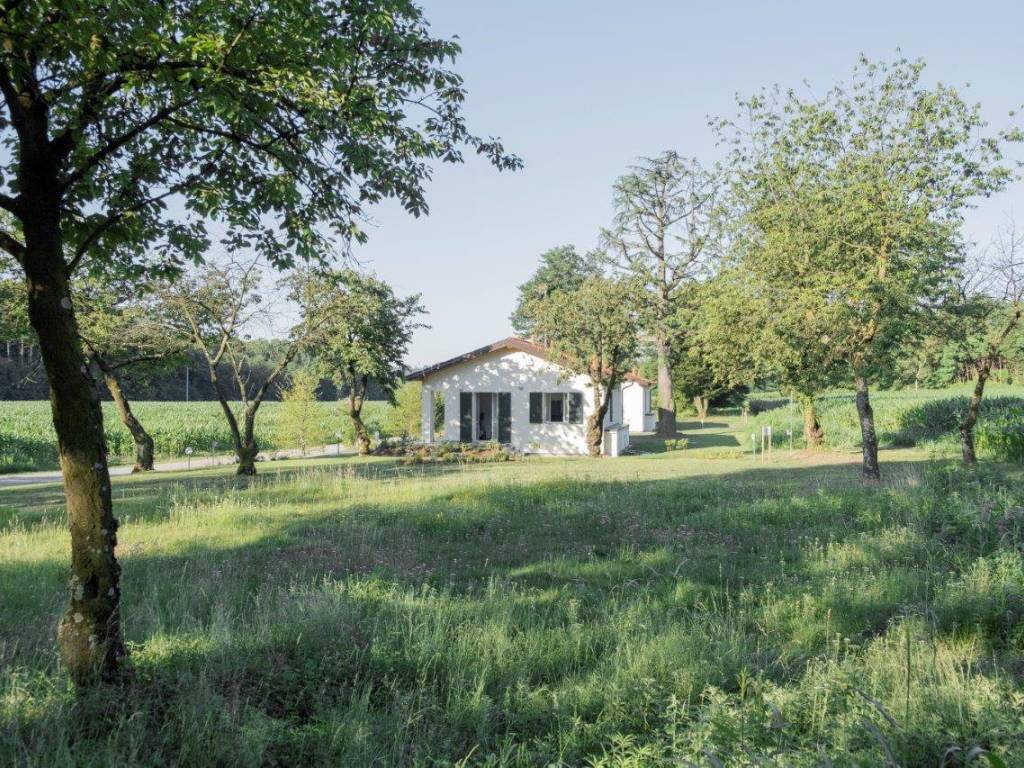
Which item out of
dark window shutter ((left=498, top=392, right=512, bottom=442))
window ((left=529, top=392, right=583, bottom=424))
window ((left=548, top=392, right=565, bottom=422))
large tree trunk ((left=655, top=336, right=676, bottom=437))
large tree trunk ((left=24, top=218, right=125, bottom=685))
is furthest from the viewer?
large tree trunk ((left=655, top=336, right=676, bottom=437))

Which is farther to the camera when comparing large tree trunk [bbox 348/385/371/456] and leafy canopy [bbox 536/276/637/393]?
large tree trunk [bbox 348/385/371/456]

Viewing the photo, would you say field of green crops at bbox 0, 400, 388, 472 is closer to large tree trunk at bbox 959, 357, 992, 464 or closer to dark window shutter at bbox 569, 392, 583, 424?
dark window shutter at bbox 569, 392, 583, 424

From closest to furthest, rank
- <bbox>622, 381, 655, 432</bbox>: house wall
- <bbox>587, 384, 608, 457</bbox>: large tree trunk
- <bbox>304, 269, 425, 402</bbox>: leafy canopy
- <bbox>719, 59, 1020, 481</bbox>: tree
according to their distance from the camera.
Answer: <bbox>719, 59, 1020, 481</bbox>: tree < <bbox>304, 269, 425, 402</bbox>: leafy canopy < <bbox>587, 384, 608, 457</bbox>: large tree trunk < <bbox>622, 381, 655, 432</bbox>: house wall

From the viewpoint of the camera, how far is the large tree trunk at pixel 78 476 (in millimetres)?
3961

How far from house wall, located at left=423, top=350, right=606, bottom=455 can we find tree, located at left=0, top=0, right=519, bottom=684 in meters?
24.4

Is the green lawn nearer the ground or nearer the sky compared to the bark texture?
nearer the ground

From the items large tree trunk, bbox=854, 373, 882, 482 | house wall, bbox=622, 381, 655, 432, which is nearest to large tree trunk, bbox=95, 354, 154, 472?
large tree trunk, bbox=854, 373, 882, 482

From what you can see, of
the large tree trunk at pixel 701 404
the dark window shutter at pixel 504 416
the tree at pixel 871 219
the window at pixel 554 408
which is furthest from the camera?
the large tree trunk at pixel 701 404

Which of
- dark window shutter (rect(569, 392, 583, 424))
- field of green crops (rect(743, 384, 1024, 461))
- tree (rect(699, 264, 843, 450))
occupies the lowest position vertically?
field of green crops (rect(743, 384, 1024, 461))

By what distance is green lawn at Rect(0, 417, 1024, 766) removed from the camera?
3.50 metres

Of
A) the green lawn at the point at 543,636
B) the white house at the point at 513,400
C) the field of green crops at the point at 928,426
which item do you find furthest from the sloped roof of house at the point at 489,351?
the green lawn at the point at 543,636

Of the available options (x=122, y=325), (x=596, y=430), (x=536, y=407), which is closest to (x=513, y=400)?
(x=536, y=407)

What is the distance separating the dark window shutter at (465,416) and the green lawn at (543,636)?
2024 cm

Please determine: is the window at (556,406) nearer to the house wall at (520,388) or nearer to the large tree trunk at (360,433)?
the house wall at (520,388)
